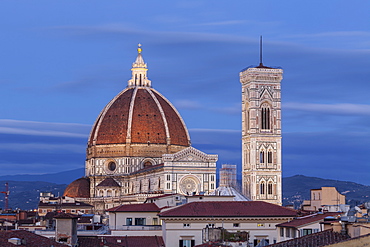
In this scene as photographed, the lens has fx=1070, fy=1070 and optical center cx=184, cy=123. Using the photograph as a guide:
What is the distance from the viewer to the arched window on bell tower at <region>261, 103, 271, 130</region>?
15000 centimetres

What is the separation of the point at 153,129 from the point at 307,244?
139 meters

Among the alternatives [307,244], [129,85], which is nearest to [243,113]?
[129,85]

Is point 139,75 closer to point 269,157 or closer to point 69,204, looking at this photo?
point 69,204

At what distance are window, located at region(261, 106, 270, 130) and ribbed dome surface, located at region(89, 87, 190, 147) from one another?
25.3 meters

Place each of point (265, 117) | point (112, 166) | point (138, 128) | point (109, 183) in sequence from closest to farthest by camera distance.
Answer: point (265, 117)
point (109, 183)
point (138, 128)
point (112, 166)

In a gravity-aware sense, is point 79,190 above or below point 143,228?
above

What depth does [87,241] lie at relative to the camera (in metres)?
46.6

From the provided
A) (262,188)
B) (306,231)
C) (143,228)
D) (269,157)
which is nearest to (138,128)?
(269,157)

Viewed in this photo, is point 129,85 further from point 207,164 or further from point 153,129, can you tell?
point 207,164

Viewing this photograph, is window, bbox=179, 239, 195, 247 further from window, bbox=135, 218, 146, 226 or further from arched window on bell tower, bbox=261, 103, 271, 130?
arched window on bell tower, bbox=261, 103, 271, 130

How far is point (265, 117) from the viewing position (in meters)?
150

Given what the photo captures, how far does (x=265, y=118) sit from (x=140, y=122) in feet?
96.5

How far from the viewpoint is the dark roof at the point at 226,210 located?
2307 inches

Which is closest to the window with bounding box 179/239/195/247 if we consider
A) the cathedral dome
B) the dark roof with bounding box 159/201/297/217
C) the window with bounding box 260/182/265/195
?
the dark roof with bounding box 159/201/297/217
